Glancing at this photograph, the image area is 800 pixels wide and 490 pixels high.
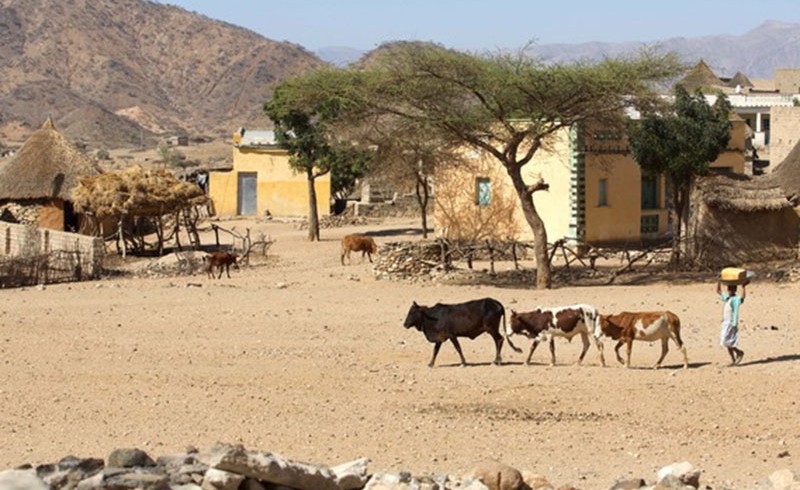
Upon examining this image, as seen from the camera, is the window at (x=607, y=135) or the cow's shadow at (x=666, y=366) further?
the window at (x=607, y=135)

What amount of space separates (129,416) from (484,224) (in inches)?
867

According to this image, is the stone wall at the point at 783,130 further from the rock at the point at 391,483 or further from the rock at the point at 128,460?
the rock at the point at 128,460

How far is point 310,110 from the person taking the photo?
132 feet

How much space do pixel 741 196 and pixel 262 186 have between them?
26.0 m

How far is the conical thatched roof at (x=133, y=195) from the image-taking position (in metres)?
37.1

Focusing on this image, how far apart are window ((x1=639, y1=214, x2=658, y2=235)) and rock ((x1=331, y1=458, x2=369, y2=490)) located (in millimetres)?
Result: 28026

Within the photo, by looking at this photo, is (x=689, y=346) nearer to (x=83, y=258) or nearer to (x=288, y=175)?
(x=83, y=258)

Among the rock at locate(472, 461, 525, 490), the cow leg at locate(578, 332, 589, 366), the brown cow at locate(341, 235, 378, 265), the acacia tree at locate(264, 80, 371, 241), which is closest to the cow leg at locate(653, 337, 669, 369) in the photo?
the cow leg at locate(578, 332, 589, 366)

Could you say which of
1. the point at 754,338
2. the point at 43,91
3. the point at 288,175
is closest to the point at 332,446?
Answer: the point at 754,338

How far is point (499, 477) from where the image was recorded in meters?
11.4

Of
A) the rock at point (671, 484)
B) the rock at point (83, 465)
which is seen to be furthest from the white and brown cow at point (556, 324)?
the rock at point (83, 465)

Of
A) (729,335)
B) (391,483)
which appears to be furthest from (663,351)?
(391,483)

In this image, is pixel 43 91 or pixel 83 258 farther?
pixel 43 91

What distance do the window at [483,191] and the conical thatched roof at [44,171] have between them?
12577 millimetres
